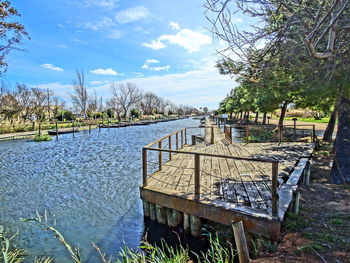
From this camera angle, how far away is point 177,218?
436 cm

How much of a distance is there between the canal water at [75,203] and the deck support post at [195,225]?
3.77ft

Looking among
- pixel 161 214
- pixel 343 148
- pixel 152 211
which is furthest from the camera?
pixel 343 148

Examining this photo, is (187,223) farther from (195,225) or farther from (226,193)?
(226,193)

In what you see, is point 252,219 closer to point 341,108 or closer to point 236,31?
point 236,31

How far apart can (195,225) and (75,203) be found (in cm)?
392

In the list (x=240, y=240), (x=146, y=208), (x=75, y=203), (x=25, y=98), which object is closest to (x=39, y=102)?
(x=25, y=98)

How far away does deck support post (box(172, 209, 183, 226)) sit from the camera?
4.32m

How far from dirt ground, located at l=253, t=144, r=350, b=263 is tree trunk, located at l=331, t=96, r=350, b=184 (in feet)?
2.18

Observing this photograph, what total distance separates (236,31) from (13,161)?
13492mm

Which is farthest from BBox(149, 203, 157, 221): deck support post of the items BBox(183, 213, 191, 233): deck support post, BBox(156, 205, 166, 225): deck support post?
BBox(183, 213, 191, 233): deck support post

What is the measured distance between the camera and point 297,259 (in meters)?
2.52

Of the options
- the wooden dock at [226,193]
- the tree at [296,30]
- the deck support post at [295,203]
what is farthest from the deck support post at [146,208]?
the tree at [296,30]

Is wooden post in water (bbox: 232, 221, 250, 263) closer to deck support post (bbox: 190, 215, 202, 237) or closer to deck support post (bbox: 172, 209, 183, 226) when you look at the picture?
deck support post (bbox: 190, 215, 202, 237)

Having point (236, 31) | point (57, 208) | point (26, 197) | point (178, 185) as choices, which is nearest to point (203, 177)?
point (178, 185)
